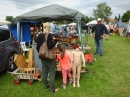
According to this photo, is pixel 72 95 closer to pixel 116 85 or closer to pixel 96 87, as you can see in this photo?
pixel 96 87

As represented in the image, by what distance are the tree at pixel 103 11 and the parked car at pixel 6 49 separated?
83.3 m

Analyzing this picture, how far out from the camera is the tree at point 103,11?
86.6 meters

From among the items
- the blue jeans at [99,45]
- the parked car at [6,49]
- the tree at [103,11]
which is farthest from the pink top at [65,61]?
the tree at [103,11]

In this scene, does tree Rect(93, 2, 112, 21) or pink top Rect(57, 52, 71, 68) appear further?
tree Rect(93, 2, 112, 21)

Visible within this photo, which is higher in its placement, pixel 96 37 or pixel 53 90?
pixel 96 37

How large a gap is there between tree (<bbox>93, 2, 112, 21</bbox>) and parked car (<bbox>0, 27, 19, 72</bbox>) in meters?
83.3

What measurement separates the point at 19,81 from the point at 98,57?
472 centimetres

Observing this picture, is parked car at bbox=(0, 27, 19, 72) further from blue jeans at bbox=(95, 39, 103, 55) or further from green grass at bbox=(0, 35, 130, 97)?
blue jeans at bbox=(95, 39, 103, 55)

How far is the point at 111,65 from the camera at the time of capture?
7305 millimetres

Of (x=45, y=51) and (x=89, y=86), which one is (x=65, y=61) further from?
(x=89, y=86)

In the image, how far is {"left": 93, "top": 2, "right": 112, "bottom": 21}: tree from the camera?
8656cm

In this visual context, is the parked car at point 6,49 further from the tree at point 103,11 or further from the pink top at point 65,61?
the tree at point 103,11

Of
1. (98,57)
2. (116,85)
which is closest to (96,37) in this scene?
(98,57)

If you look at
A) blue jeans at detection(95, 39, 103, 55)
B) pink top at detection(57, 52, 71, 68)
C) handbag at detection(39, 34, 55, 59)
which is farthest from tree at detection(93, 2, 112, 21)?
handbag at detection(39, 34, 55, 59)
